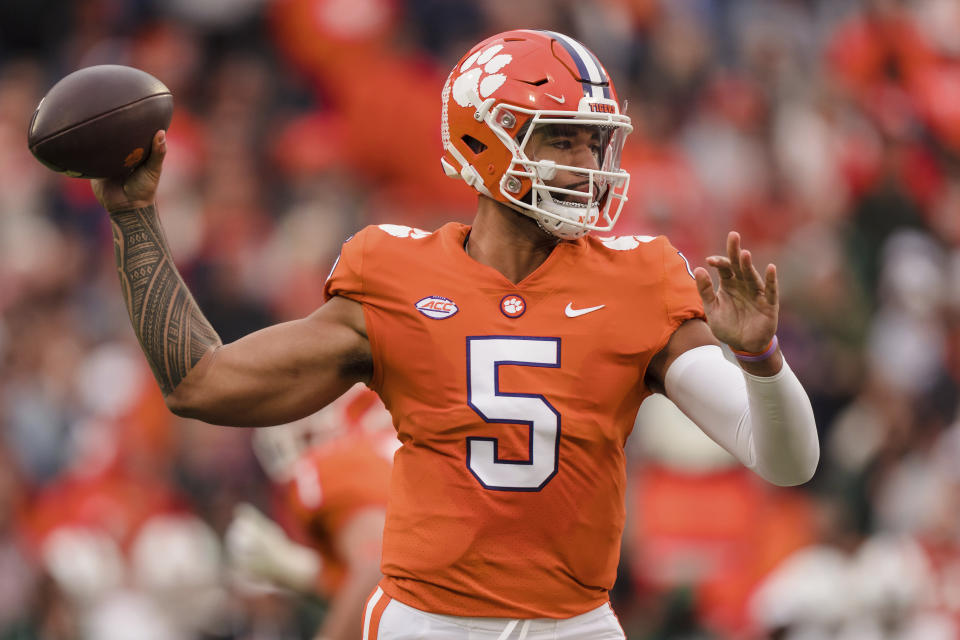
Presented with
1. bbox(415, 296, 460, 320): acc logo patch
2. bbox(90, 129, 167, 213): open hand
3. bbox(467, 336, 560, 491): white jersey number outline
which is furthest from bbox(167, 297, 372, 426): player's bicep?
bbox(90, 129, 167, 213): open hand

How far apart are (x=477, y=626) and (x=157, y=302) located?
3.23 feet

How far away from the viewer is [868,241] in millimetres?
8891

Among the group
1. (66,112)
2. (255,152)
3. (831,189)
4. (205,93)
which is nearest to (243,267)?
(255,152)

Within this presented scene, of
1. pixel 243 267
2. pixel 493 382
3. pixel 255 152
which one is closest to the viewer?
pixel 493 382

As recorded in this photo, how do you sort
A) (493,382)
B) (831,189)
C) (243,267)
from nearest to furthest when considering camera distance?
(493,382), (243,267), (831,189)

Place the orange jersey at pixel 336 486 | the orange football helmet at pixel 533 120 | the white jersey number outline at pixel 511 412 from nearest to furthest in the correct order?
the white jersey number outline at pixel 511 412 → the orange football helmet at pixel 533 120 → the orange jersey at pixel 336 486

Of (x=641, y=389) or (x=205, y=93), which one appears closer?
(x=641, y=389)

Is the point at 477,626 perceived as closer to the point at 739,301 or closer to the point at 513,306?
the point at 513,306

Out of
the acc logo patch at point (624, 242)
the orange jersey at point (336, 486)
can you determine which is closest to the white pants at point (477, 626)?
the acc logo patch at point (624, 242)

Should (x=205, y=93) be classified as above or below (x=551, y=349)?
below

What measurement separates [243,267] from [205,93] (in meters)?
1.46

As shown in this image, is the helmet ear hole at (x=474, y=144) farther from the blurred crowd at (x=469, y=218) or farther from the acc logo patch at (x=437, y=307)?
the blurred crowd at (x=469, y=218)

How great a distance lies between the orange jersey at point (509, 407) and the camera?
2871mm

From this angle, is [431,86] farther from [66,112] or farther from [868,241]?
[66,112]
